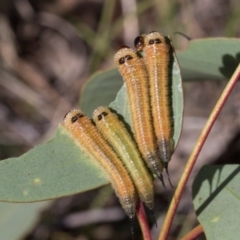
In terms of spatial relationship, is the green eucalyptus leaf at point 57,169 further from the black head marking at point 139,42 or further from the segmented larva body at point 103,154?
the black head marking at point 139,42

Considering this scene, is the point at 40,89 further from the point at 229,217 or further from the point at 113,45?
the point at 229,217

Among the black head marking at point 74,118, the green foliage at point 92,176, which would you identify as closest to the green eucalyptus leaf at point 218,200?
the green foliage at point 92,176

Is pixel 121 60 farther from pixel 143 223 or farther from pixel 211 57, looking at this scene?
pixel 143 223

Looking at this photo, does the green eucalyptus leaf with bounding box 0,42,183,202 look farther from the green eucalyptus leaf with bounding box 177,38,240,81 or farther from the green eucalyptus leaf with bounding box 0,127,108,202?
the green eucalyptus leaf with bounding box 177,38,240,81

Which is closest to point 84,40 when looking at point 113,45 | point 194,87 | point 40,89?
point 113,45

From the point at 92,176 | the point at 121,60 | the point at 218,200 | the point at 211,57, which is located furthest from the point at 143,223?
the point at 211,57

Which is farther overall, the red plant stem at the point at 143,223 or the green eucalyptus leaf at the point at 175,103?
the green eucalyptus leaf at the point at 175,103
